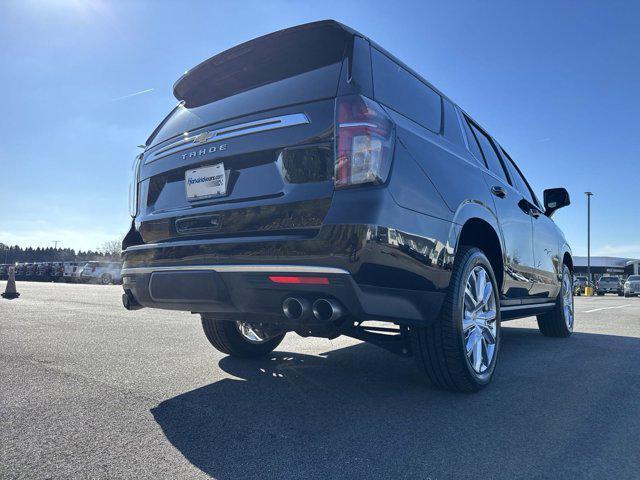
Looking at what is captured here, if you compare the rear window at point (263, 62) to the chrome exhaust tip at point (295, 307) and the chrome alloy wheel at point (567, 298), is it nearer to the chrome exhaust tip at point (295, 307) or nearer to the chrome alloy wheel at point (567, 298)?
the chrome exhaust tip at point (295, 307)

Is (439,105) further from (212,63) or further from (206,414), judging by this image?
(206,414)

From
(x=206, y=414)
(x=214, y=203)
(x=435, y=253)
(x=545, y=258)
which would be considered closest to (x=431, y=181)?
(x=435, y=253)

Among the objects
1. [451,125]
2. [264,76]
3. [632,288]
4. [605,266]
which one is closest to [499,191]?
[451,125]

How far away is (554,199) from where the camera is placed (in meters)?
5.70

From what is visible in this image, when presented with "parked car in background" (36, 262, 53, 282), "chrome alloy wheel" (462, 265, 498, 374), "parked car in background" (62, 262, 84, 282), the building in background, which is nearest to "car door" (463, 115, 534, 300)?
"chrome alloy wheel" (462, 265, 498, 374)

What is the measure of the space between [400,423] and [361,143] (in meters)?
1.40

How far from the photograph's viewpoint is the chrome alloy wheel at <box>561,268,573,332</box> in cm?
572

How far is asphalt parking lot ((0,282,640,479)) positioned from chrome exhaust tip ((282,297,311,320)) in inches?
21.3

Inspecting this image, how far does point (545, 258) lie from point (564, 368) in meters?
1.43

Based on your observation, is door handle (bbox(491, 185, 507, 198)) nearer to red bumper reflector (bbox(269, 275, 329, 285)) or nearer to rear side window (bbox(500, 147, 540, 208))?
rear side window (bbox(500, 147, 540, 208))

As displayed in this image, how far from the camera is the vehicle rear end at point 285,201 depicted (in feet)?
7.45

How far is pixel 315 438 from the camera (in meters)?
2.23

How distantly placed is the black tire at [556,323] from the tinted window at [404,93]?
3.39m

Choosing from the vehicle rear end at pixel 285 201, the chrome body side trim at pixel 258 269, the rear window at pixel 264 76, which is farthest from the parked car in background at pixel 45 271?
the chrome body side trim at pixel 258 269
